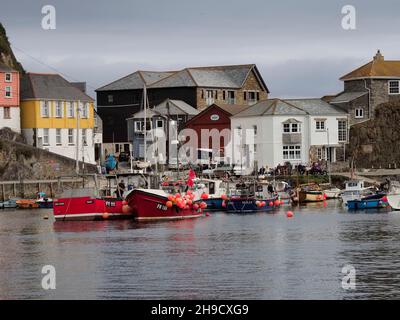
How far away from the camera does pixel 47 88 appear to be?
402 ft

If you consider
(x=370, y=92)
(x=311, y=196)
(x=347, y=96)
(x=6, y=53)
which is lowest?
→ (x=311, y=196)

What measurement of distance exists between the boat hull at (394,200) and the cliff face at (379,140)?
32.2 metres

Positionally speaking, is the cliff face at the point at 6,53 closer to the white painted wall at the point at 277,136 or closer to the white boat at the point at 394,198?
the white painted wall at the point at 277,136

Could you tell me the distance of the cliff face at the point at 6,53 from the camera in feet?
409

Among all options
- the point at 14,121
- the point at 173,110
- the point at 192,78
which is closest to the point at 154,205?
the point at 14,121

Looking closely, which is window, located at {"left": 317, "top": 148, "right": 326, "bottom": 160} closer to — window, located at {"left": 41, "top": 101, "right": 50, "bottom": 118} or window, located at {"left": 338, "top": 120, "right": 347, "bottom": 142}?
window, located at {"left": 338, "top": 120, "right": 347, "bottom": 142}

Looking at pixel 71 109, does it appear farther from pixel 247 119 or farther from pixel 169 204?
pixel 169 204

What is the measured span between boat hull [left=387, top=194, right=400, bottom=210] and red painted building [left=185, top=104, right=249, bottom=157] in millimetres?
38801

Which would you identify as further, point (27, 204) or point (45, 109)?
point (45, 109)

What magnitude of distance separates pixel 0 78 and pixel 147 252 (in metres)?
62.6

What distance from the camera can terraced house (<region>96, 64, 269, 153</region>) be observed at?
14050 cm

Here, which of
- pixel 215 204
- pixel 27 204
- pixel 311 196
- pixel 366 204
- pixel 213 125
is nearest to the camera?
pixel 366 204

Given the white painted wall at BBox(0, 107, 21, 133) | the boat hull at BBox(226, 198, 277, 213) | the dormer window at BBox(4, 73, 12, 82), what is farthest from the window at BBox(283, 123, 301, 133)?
the boat hull at BBox(226, 198, 277, 213)

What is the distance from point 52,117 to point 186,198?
132 feet
